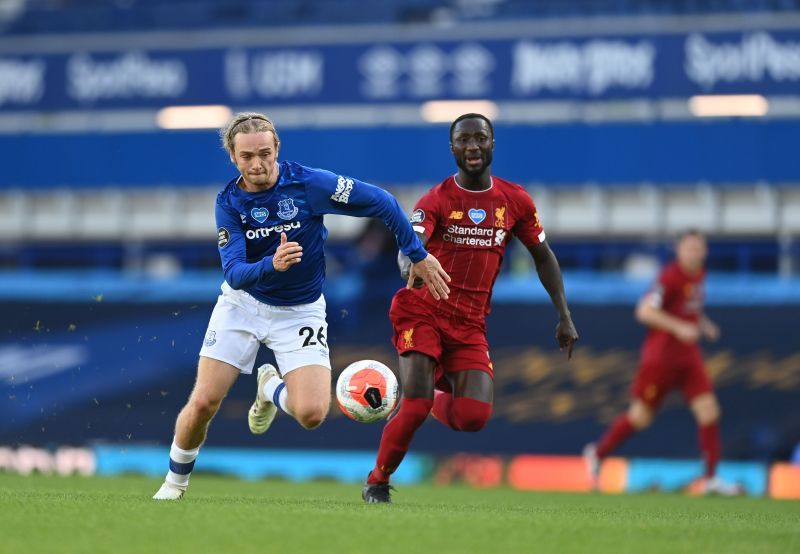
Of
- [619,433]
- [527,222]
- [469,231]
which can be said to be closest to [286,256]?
[469,231]

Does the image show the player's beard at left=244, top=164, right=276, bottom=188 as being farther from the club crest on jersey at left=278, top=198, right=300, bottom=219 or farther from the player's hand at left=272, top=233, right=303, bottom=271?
the player's hand at left=272, top=233, right=303, bottom=271

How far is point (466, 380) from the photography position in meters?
7.97

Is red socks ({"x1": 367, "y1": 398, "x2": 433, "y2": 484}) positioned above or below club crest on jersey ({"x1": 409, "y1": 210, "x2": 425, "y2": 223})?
below

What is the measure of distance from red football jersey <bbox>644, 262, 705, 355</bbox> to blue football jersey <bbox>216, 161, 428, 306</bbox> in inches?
271

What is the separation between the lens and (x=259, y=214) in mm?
7238

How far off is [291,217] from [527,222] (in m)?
1.59

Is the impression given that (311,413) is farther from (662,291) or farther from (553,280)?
(662,291)

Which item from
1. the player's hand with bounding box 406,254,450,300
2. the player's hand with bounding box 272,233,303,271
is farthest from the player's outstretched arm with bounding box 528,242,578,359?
the player's hand with bounding box 272,233,303,271

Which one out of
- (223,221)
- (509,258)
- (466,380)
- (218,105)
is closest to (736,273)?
(509,258)

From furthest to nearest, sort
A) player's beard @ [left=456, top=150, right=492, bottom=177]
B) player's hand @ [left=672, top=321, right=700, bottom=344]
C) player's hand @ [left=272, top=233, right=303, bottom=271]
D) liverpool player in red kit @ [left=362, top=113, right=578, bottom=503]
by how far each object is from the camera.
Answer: player's hand @ [left=672, top=321, right=700, bottom=344]
player's beard @ [left=456, top=150, right=492, bottom=177]
liverpool player in red kit @ [left=362, top=113, right=578, bottom=503]
player's hand @ [left=272, top=233, right=303, bottom=271]

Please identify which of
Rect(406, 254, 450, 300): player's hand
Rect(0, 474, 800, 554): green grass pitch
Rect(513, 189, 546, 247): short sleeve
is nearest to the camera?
Rect(0, 474, 800, 554): green grass pitch

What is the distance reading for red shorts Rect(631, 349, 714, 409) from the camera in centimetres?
1348

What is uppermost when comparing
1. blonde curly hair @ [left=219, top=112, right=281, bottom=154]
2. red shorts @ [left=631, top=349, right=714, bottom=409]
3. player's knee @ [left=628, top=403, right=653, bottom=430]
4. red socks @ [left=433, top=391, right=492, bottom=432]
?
blonde curly hair @ [left=219, top=112, right=281, bottom=154]

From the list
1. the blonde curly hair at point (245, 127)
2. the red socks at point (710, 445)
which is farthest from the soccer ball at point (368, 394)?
the red socks at point (710, 445)
